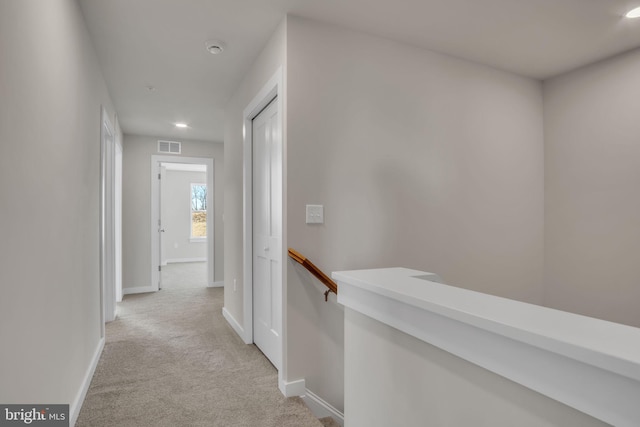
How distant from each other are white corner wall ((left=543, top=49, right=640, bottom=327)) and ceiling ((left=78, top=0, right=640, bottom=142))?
0.26m

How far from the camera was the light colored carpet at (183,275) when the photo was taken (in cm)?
608

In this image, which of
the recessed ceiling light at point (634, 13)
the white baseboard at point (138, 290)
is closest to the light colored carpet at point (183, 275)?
the white baseboard at point (138, 290)

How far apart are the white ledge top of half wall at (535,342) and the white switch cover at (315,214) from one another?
49.8 inches

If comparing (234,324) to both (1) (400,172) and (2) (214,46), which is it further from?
(2) (214,46)

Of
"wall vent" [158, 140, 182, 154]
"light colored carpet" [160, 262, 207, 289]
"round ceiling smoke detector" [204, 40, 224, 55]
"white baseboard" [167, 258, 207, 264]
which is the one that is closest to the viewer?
"round ceiling smoke detector" [204, 40, 224, 55]

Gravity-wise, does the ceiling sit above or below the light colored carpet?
above

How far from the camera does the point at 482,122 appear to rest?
312cm

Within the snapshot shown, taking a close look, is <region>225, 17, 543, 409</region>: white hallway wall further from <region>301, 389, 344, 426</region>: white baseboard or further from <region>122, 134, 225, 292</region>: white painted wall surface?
<region>122, 134, 225, 292</region>: white painted wall surface

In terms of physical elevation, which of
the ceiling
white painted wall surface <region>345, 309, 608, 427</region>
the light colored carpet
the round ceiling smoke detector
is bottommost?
the light colored carpet

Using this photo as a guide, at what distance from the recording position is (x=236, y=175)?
3.63m

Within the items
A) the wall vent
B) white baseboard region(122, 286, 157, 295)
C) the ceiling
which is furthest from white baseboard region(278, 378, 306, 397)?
the wall vent

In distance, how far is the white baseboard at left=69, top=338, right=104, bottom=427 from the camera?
6.47 ft

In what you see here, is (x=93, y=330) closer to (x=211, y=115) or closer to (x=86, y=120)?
(x=86, y=120)

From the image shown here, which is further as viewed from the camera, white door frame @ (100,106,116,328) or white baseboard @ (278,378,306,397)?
white door frame @ (100,106,116,328)
